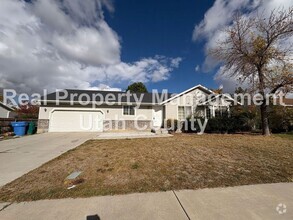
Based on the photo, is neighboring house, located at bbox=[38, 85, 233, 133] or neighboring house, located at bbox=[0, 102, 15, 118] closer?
neighboring house, located at bbox=[38, 85, 233, 133]

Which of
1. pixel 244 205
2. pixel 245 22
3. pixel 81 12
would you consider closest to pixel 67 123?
pixel 81 12

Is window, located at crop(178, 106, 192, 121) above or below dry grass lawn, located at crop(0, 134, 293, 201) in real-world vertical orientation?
above

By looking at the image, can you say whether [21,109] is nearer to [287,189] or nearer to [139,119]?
[139,119]

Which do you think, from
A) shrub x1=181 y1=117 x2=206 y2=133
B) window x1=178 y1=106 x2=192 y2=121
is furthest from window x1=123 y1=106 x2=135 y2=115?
shrub x1=181 y1=117 x2=206 y2=133

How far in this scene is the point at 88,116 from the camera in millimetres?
16125

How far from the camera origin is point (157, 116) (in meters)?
17.1

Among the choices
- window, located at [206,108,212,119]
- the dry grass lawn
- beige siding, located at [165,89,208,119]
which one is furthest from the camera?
beige siding, located at [165,89,208,119]

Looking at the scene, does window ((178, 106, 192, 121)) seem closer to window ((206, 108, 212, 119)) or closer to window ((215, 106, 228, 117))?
window ((206, 108, 212, 119))

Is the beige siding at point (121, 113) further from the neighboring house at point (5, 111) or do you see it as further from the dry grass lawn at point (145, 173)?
the neighboring house at point (5, 111)

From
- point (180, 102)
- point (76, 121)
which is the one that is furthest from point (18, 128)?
point (180, 102)

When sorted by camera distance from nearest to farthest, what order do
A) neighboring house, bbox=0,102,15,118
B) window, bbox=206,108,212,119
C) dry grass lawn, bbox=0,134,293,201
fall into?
1. dry grass lawn, bbox=0,134,293,201
2. window, bbox=206,108,212,119
3. neighboring house, bbox=0,102,15,118

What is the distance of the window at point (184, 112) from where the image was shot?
16.1 metres

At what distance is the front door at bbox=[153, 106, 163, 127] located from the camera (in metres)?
17.0

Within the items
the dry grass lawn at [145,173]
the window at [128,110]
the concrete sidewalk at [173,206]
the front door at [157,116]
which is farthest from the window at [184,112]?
the concrete sidewalk at [173,206]
